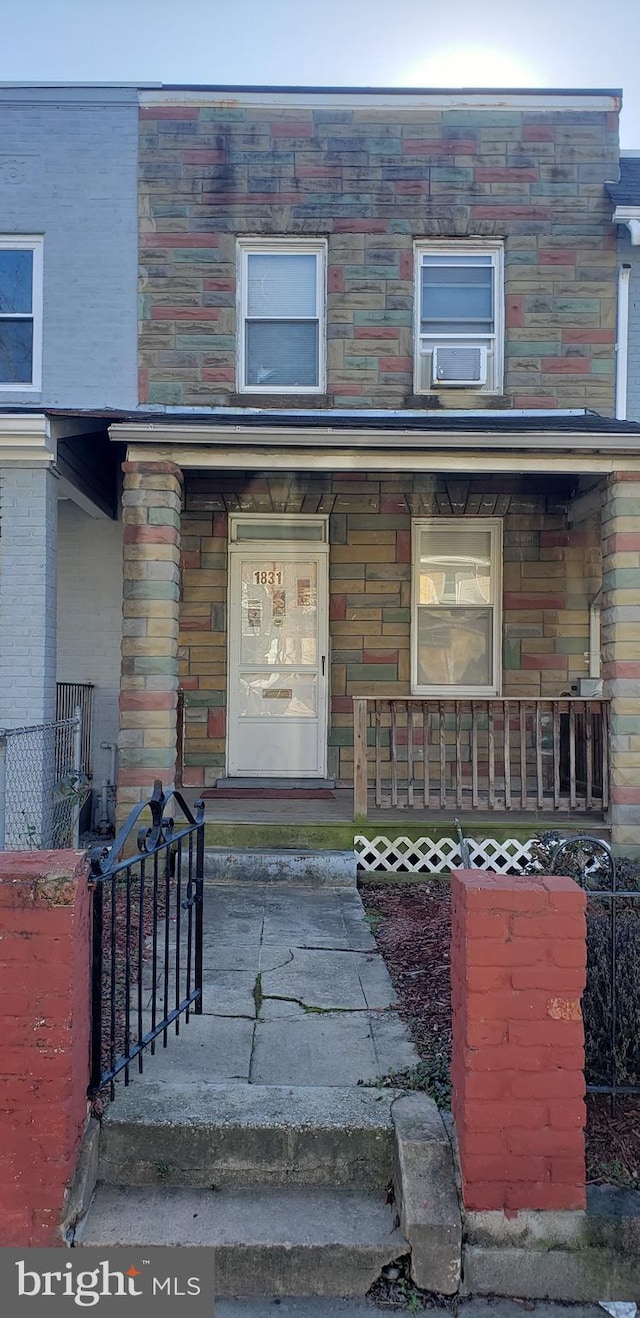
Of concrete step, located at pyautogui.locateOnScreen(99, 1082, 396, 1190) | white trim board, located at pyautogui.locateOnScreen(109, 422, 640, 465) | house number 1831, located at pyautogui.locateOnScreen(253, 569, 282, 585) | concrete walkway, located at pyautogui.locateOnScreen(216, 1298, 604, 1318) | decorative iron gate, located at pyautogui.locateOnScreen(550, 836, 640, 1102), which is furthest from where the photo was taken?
house number 1831, located at pyautogui.locateOnScreen(253, 569, 282, 585)

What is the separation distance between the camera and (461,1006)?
2.68 meters

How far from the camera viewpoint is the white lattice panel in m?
6.74

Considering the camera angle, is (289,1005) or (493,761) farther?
(493,761)

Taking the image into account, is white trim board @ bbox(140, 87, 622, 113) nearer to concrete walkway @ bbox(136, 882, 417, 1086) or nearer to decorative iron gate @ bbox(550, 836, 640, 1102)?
concrete walkway @ bbox(136, 882, 417, 1086)

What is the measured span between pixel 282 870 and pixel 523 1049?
3975 mm

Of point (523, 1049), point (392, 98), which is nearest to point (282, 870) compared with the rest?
point (523, 1049)

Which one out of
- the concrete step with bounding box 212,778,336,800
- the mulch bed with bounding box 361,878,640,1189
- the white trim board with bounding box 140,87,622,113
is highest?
the white trim board with bounding box 140,87,622,113

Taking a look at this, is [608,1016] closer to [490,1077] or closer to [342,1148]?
[490,1077]

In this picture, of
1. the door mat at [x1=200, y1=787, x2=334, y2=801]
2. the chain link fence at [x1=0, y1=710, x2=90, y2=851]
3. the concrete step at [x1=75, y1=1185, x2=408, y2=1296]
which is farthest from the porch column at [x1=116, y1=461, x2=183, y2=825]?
the concrete step at [x1=75, y1=1185, x2=408, y2=1296]

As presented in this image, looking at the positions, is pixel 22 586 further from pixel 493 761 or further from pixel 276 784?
pixel 493 761

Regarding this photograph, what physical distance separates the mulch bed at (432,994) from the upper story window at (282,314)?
4.89m

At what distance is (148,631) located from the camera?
6.61 m

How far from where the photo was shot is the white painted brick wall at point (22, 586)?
6941 mm

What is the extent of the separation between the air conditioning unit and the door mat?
4.14 meters
